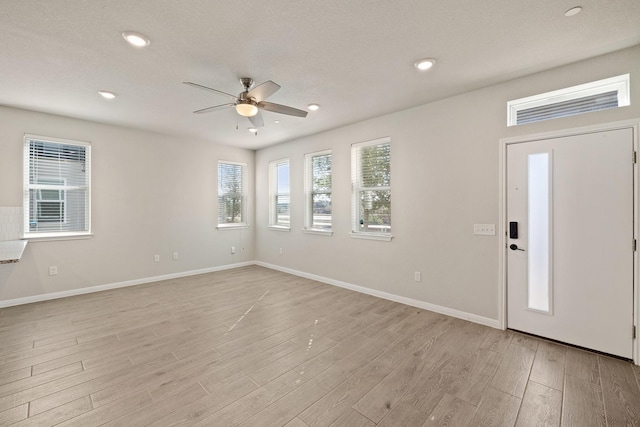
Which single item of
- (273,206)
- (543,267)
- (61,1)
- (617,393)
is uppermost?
(61,1)

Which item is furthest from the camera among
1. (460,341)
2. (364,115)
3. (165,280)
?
(165,280)

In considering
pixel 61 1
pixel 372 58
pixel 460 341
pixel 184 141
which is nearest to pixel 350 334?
pixel 460 341

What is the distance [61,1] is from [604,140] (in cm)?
450

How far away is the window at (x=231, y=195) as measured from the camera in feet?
20.3

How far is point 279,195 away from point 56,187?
3.72m

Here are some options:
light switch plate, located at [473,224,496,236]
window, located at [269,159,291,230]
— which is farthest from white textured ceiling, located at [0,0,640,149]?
window, located at [269,159,291,230]

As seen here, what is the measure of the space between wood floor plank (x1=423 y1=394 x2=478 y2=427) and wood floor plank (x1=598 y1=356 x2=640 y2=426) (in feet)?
2.85

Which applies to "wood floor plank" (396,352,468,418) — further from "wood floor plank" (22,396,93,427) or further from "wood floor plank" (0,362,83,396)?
"wood floor plank" (0,362,83,396)

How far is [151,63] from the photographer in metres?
2.68

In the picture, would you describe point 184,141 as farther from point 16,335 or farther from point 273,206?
point 16,335

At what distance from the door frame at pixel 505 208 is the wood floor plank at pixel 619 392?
0.72 ft

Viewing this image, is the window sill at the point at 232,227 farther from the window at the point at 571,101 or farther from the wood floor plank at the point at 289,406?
the window at the point at 571,101

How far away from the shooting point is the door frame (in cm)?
242

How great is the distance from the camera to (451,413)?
1.85 meters
